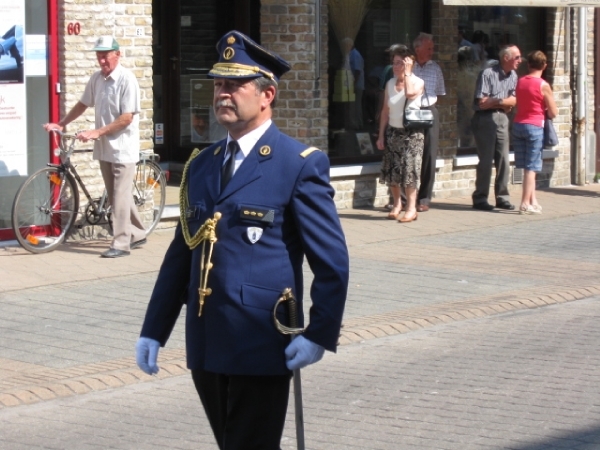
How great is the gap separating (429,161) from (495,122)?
3.33 ft

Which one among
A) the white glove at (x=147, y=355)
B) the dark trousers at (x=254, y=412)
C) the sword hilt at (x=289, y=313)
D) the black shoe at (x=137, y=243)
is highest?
the sword hilt at (x=289, y=313)

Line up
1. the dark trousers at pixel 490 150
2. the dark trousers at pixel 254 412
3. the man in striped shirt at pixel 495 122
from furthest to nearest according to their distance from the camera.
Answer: the dark trousers at pixel 490 150 → the man in striped shirt at pixel 495 122 → the dark trousers at pixel 254 412

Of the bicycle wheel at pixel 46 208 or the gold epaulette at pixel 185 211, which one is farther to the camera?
the bicycle wheel at pixel 46 208

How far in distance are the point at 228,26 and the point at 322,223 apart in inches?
433

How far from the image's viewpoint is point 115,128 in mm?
10695

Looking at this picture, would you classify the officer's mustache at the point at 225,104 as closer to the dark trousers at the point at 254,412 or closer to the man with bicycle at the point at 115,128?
the dark trousers at the point at 254,412

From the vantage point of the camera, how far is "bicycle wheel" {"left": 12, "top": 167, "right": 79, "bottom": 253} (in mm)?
10773

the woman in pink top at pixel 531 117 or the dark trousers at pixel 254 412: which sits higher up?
the woman in pink top at pixel 531 117

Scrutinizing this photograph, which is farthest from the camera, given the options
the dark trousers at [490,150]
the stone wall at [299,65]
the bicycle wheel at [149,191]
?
the dark trousers at [490,150]

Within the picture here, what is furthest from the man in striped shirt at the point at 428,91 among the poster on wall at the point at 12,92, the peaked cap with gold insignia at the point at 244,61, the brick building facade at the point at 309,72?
the peaked cap with gold insignia at the point at 244,61

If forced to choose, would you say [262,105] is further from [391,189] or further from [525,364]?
[391,189]

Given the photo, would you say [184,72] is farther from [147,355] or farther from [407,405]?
[147,355]

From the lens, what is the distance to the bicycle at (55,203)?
35.3 feet

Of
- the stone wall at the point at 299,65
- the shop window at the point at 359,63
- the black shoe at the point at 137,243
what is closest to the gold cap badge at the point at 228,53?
the black shoe at the point at 137,243
